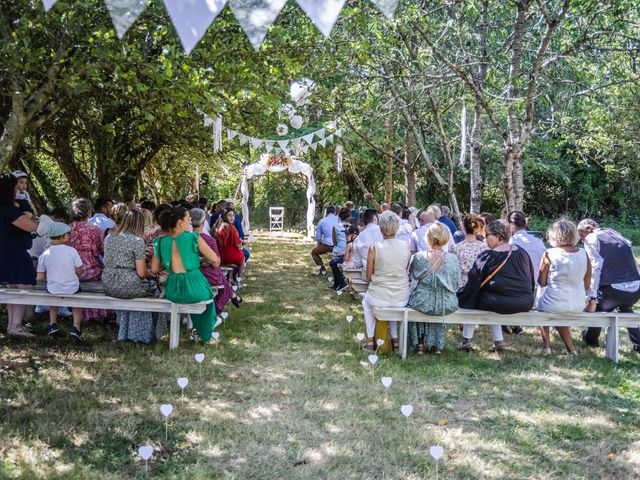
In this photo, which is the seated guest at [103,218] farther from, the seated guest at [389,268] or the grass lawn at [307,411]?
the seated guest at [389,268]

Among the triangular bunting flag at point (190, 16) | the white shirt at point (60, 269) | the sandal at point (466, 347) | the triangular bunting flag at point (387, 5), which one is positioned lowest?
the sandal at point (466, 347)

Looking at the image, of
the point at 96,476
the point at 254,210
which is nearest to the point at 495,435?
the point at 96,476

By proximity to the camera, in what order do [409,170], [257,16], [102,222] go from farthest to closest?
[409,170] < [102,222] < [257,16]

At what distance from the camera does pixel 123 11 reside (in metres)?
2.45

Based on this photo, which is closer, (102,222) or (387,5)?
(387,5)

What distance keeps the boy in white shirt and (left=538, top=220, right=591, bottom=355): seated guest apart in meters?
4.83

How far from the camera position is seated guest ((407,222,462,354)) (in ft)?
16.6

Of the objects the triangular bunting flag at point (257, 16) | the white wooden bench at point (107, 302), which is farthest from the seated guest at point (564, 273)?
the triangular bunting flag at point (257, 16)

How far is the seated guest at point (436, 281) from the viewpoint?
507cm

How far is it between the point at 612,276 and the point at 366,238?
3.26m

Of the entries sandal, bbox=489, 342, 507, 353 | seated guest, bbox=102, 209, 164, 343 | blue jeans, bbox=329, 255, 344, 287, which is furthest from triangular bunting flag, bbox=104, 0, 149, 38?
blue jeans, bbox=329, 255, 344, 287

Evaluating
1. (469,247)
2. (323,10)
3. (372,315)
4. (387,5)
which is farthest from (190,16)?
(469,247)

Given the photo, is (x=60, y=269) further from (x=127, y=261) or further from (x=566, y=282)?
(x=566, y=282)

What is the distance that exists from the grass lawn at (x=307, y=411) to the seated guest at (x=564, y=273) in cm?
57
